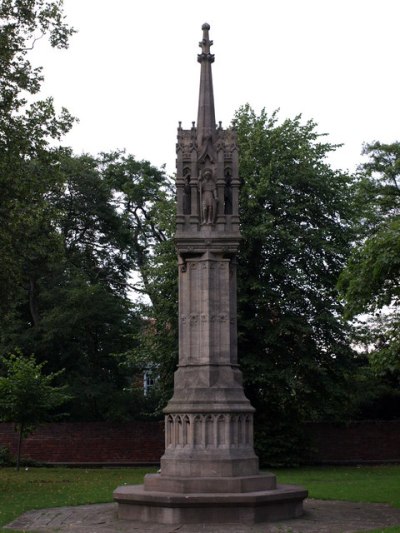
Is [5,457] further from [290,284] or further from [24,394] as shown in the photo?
[290,284]

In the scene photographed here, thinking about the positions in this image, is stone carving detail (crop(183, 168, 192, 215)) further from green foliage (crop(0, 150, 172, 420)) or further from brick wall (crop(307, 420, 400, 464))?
brick wall (crop(307, 420, 400, 464))

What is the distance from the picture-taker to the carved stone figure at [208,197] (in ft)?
50.4

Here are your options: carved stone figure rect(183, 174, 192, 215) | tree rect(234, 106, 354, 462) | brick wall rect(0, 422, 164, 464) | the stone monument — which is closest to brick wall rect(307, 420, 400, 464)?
tree rect(234, 106, 354, 462)

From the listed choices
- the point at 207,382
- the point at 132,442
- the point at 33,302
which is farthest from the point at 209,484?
the point at 33,302

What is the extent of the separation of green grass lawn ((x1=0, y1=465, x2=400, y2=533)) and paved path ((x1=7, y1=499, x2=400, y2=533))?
2.27 ft

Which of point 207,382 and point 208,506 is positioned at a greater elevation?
point 207,382

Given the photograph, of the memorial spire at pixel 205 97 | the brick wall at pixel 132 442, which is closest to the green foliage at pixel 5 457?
the brick wall at pixel 132 442

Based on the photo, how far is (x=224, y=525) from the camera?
12.8 m

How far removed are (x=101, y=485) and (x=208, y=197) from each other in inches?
420

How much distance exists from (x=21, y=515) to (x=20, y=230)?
902cm

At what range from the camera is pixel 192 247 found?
15.3 meters

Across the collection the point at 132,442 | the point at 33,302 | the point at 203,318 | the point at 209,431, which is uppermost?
the point at 33,302

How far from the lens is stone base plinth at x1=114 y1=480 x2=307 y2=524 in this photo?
12.9 m

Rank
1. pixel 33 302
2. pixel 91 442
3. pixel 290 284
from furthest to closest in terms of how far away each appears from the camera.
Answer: pixel 33 302
pixel 91 442
pixel 290 284
